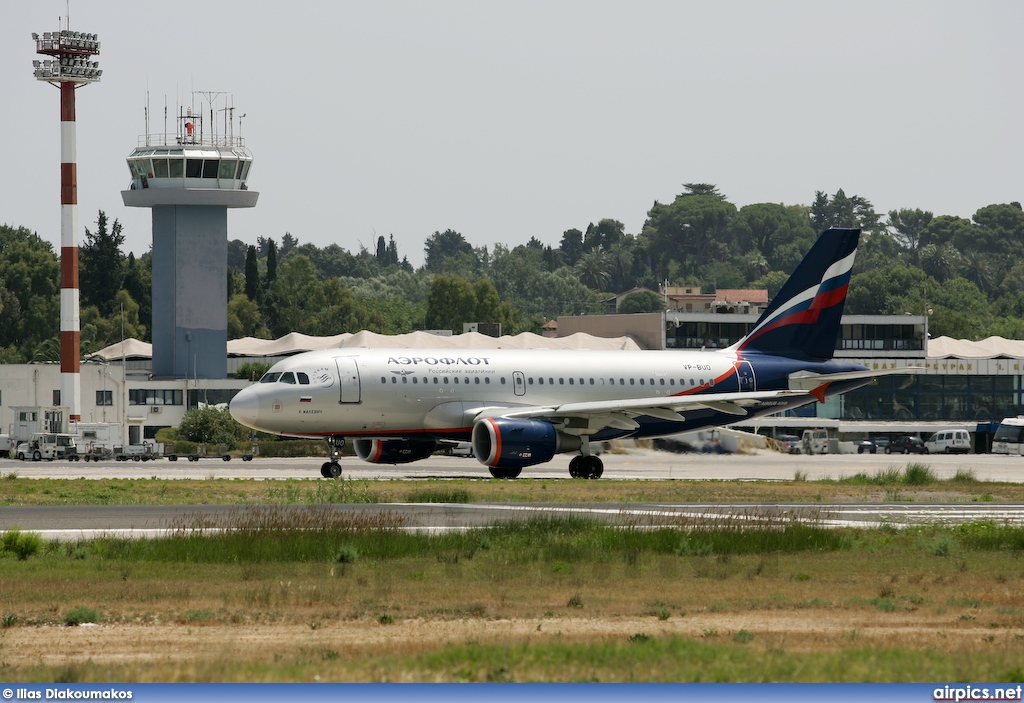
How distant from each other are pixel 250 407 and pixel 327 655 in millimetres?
32570

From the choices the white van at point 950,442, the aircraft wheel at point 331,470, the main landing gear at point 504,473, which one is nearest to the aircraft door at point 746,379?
the main landing gear at point 504,473

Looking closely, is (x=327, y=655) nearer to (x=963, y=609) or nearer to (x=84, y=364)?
(x=963, y=609)

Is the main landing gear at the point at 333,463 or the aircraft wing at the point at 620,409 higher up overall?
the aircraft wing at the point at 620,409

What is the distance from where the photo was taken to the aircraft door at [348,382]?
1837 inches

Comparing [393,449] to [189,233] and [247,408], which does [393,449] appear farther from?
[189,233]

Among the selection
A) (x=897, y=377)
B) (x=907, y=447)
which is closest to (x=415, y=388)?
(x=907, y=447)

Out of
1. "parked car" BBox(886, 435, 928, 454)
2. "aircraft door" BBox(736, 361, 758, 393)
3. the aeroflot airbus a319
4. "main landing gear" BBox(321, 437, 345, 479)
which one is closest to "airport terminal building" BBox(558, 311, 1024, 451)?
"parked car" BBox(886, 435, 928, 454)

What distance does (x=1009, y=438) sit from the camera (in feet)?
269

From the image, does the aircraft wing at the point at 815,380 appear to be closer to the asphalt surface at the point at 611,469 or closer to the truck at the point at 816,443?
the asphalt surface at the point at 611,469

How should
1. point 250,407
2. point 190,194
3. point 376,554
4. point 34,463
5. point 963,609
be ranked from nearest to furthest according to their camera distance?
point 963,609, point 376,554, point 250,407, point 34,463, point 190,194

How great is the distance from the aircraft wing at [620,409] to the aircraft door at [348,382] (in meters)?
4.09

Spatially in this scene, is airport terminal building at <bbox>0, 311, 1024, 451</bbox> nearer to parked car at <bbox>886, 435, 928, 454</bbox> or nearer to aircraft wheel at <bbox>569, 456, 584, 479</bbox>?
parked car at <bbox>886, 435, 928, 454</bbox>

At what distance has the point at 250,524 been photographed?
25.8 meters

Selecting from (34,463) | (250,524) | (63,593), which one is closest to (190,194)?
A: (34,463)
